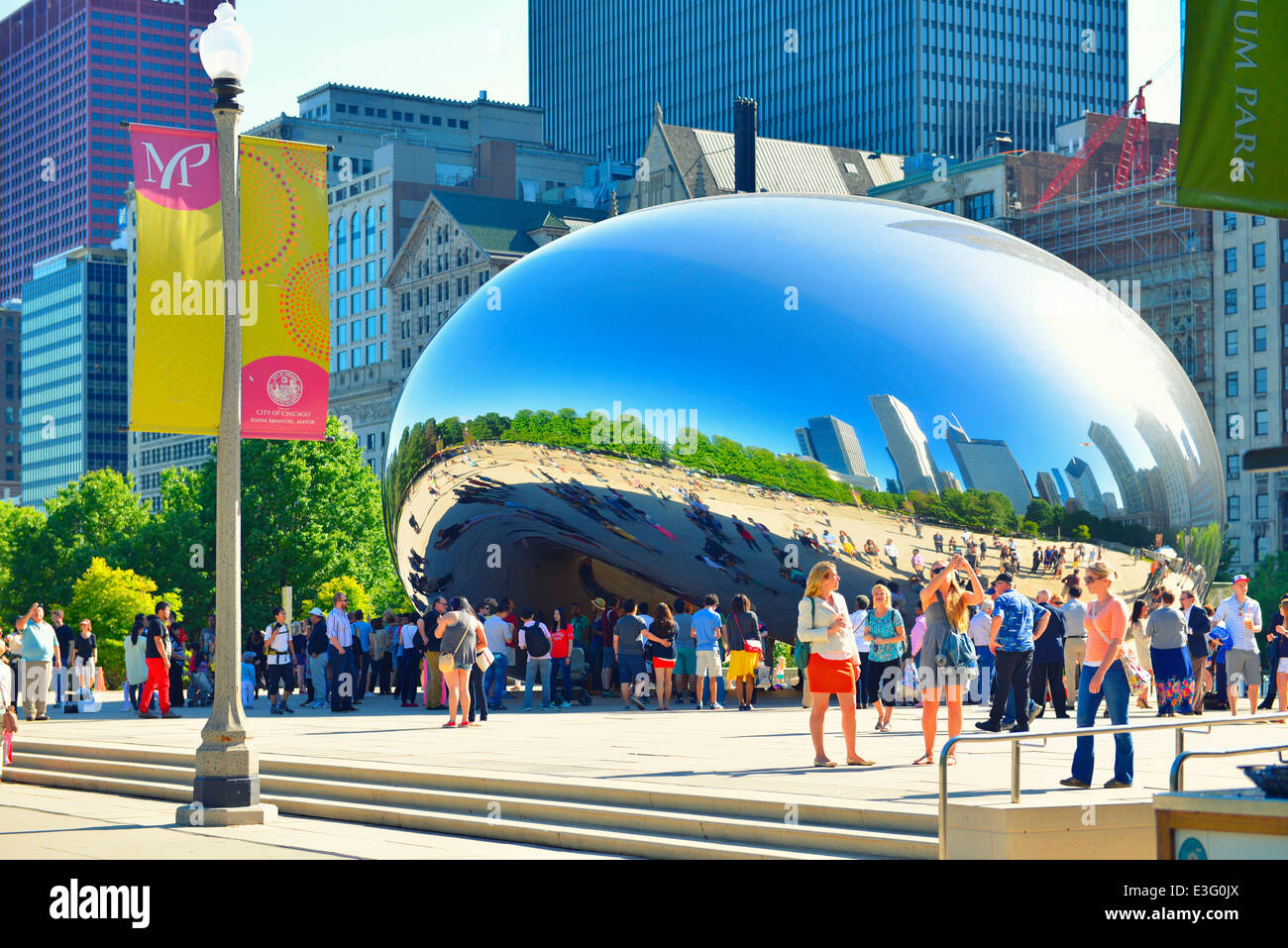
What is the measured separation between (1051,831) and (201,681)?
70.7ft

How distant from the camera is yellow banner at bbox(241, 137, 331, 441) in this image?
15.2 metres

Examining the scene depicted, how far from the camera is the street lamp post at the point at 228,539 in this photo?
13789mm

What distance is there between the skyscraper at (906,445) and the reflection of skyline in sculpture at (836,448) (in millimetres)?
439

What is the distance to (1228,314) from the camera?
295 feet

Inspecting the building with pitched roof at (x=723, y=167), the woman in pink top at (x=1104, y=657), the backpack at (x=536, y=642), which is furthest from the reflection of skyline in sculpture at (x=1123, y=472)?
the building with pitched roof at (x=723, y=167)

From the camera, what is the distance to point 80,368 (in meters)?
171

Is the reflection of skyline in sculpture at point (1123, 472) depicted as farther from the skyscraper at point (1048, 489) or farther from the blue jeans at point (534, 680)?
the blue jeans at point (534, 680)

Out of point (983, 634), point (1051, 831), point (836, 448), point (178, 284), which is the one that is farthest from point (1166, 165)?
point (1051, 831)

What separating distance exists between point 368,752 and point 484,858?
5.68 meters

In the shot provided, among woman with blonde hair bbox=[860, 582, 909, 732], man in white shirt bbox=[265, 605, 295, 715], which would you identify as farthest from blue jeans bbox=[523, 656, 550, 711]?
woman with blonde hair bbox=[860, 582, 909, 732]

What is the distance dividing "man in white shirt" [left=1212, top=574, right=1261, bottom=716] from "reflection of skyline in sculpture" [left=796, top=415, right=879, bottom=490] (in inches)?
205

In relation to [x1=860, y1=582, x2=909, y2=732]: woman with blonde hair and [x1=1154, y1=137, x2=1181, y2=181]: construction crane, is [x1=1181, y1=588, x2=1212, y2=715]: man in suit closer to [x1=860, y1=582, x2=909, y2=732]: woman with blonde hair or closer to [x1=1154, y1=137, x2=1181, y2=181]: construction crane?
[x1=860, y1=582, x2=909, y2=732]: woman with blonde hair
